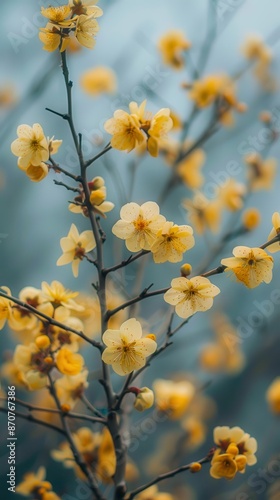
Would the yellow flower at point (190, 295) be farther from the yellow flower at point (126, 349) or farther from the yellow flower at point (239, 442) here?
the yellow flower at point (239, 442)

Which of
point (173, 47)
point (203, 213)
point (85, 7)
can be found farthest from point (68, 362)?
point (173, 47)

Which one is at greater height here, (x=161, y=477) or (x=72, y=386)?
(x=72, y=386)

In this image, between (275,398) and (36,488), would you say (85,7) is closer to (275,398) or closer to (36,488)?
(36,488)

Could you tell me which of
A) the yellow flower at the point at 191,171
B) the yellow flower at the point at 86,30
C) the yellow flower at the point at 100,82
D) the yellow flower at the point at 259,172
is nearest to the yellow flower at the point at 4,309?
the yellow flower at the point at 86,30

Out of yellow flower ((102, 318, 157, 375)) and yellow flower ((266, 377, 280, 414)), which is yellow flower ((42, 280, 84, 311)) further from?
yellow flower ((266, 377, 280, 414))

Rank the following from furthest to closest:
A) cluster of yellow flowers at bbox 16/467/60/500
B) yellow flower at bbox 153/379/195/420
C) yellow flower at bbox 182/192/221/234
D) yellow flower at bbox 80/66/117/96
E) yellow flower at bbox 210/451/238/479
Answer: yellow flower at bbox 80/66/117/96
yellow flower at bbox 182/192/221/234
yellow flower at bbox 153/379/195/420
cluster of yellow flowers at bbox 16/467/60/500
yellow flower at bbox 210/451/238/479

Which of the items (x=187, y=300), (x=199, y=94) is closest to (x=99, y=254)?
(x=187, y=300)

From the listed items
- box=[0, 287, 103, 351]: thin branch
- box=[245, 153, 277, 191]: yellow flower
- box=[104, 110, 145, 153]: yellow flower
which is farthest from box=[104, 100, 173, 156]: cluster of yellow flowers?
box=[245, 153, 277, 191]: yellow flower
